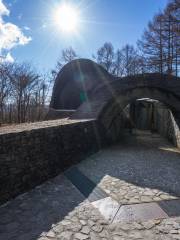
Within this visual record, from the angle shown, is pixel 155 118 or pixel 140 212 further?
pixel 155 118

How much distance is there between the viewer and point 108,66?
78.6 feet

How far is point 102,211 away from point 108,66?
22.6 m

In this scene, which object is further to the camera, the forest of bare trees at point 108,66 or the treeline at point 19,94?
the forest of bare trees at point 108,66

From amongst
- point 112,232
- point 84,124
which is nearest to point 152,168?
point 84,124

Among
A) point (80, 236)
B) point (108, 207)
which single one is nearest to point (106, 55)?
point (108, 207)

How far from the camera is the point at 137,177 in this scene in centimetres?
470

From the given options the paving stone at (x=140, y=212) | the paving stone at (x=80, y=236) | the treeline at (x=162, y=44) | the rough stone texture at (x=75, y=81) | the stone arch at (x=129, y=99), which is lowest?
the paving stone at (x=80, y=236)

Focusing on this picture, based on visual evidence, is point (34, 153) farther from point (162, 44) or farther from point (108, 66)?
point (108, 66)

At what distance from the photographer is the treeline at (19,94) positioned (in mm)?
8688

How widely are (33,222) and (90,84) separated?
12023mm

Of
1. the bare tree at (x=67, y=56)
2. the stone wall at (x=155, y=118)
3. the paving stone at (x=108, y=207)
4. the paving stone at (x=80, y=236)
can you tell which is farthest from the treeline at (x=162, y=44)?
the paving stone at (x=80, y=236)

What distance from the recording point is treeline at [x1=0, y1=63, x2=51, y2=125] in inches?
342

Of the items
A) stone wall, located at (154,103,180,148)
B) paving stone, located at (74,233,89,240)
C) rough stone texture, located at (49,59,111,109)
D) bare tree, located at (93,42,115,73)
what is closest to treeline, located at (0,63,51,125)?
rough stone texture, located at (49,59,111,109)

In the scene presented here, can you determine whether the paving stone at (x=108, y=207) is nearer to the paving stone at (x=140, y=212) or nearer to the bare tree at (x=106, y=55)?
the paving stone at (x=140, y=212)
